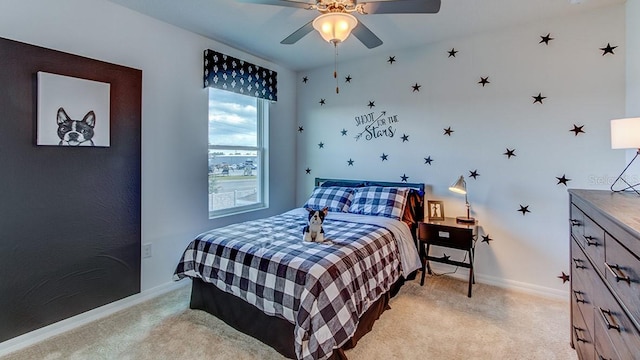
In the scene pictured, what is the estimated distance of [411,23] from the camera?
8.93 feet

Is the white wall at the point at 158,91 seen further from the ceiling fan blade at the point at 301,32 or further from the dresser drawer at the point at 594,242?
the dresser drawer at the point at 594,242

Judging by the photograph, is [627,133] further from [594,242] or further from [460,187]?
[460,187]

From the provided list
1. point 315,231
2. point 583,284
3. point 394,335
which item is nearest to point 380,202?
point 315,231

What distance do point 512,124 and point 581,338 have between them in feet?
6.19

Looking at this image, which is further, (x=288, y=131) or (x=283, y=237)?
(x=288, y=131)

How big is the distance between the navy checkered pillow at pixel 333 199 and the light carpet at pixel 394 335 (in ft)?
3.60

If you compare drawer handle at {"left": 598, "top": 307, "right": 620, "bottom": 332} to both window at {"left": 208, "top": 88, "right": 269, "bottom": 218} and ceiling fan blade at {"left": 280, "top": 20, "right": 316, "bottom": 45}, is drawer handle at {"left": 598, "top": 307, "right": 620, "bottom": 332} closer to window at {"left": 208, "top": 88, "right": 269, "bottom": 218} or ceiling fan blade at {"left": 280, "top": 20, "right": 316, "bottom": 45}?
ceiling fan blade at {"left": 280, "top": 20, "right": 316, "bottom": 45}

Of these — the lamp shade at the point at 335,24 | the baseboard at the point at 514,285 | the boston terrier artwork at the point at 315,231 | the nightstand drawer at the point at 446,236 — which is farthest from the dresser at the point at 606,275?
the lamp shade at the point at 335,24

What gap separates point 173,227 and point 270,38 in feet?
7.02

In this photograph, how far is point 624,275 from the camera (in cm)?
99

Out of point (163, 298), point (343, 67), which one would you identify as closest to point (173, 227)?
point (163, 298)

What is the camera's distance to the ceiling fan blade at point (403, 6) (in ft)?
5.66

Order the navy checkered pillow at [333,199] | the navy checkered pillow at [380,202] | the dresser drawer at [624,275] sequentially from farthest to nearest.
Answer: the navy checkered pillow at [333,199], the navy checkered pillow at [380,202], the dresser drawer at [624,275]

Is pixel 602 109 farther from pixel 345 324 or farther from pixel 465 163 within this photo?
pixel 345 324
